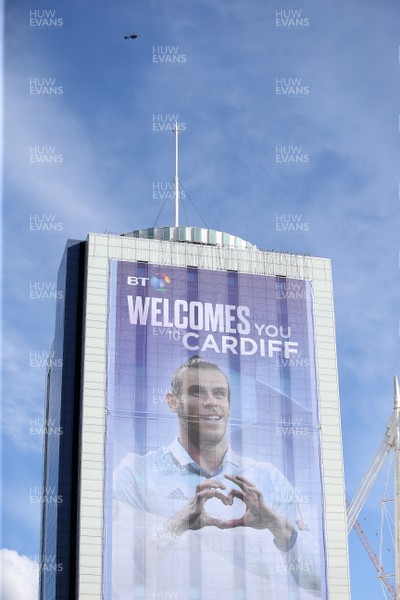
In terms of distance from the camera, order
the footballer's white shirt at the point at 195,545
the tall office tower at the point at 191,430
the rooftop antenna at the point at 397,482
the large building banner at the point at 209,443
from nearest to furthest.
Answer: the footballer's white shirt at the point at 195,545 → the large building banner at the point at 209,443 → the tall office tower at the point at 191,430 → the rooftop antenna at the point at 397,482

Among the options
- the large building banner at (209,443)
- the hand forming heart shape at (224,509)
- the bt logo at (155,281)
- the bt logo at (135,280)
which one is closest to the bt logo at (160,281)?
the bt logo at (155,281)

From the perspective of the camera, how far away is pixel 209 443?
11169cm

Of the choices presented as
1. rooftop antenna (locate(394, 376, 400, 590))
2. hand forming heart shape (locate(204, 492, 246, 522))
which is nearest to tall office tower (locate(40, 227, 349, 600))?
hand forming heart shape (locate(204, 492, 246, 522))

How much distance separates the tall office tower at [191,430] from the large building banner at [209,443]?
0.41 ft

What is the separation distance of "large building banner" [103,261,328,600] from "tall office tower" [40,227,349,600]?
0.12 m

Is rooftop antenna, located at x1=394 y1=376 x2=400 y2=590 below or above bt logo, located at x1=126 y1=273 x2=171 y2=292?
below

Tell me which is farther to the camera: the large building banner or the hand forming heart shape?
the hand forming heart shape

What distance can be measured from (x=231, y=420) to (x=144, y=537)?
15064mm

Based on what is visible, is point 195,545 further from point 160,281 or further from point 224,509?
point 160,281

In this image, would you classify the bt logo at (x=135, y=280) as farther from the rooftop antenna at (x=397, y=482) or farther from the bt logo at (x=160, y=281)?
the rooftop antenna at (x=397, y=482)

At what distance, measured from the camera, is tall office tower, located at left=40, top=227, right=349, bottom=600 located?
10725cm

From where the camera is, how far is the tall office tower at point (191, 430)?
107 m

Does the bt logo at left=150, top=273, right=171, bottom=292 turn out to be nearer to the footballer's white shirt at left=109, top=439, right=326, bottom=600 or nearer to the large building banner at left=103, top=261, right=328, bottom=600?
the large building banner at left=103, top=261, right=328, bottom=600

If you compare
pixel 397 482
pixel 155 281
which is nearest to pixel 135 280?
pixel 155 281
